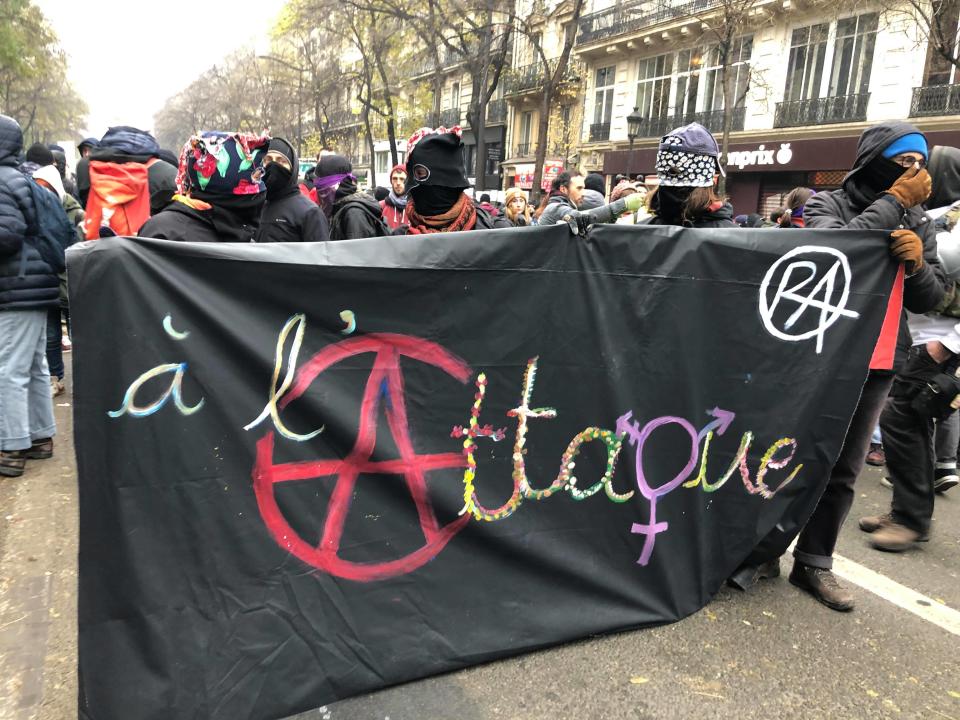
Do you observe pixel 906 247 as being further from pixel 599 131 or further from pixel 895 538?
pixel 599 131

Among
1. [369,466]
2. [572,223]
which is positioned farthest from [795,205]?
[369,466]

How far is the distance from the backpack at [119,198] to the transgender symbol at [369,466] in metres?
2.27

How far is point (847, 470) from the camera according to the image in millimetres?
2984

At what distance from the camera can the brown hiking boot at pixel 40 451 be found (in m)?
4.33

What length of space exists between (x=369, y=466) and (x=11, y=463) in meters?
3.07

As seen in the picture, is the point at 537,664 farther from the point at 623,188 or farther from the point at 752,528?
the point at 623,188

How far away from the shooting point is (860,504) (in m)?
4.30

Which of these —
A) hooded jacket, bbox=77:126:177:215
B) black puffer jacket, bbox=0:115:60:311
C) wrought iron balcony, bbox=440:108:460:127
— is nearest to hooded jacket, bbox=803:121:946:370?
hooded jacket, bbox=77:126:177:215

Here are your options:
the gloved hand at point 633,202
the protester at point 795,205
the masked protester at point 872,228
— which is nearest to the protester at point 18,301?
the gloved hand at point 633,202

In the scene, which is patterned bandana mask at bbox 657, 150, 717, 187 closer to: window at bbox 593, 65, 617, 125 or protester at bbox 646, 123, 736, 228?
protester at bbox 646, 123, 736, 228

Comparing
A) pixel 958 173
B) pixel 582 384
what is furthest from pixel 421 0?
pixel 582 384

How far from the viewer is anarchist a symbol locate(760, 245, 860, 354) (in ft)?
8.96

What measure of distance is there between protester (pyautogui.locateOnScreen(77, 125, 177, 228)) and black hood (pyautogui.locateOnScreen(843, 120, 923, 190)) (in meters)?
3.56

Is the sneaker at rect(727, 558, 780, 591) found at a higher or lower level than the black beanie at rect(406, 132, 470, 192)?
lower
